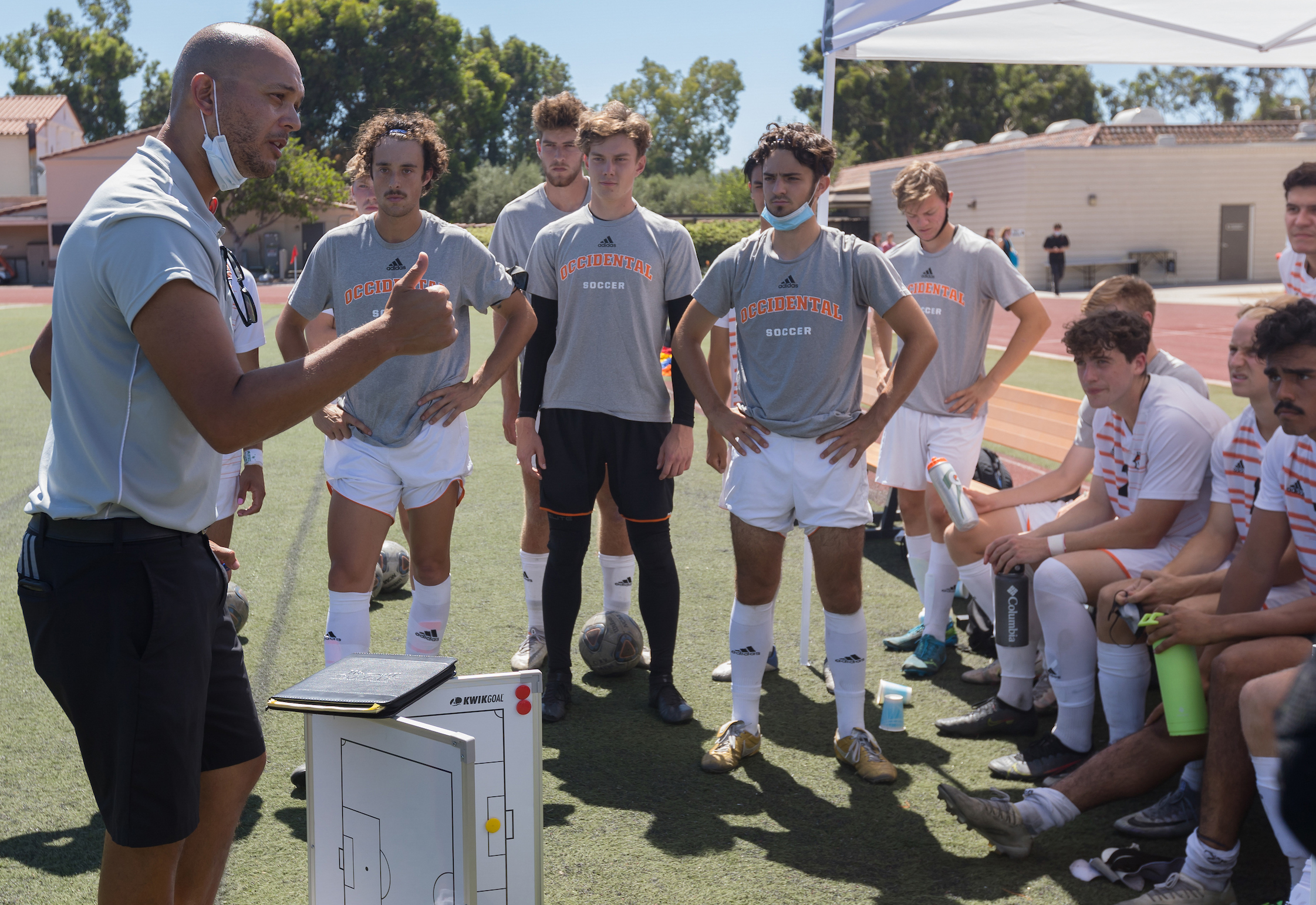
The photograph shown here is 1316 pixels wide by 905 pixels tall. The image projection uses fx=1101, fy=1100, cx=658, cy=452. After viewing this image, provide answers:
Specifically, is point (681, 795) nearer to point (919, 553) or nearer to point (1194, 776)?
point (1194, 776)

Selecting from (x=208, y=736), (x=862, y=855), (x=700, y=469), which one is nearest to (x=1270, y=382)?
(x=862, y=855)

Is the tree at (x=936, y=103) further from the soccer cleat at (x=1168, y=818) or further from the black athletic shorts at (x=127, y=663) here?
the black athletic shorts at (x=127, y=663)

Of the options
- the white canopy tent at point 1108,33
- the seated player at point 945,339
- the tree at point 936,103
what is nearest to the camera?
the seated player at point 945,339

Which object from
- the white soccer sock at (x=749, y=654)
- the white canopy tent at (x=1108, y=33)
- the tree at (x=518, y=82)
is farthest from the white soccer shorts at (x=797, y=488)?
the tree at (x=518, y=82)

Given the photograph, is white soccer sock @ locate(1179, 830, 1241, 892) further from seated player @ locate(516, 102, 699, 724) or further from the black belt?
the black belt

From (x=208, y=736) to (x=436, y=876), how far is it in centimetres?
59

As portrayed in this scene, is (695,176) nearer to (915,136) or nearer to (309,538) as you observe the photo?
(915,136)

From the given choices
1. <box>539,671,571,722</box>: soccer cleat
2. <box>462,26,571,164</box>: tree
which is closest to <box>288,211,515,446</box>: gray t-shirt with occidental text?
<box>539,671,571,722</box>: soccer cleat

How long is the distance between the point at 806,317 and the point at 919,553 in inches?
76.6

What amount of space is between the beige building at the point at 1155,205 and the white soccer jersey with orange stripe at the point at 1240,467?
113 feet

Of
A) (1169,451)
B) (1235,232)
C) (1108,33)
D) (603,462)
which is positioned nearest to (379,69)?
(1235,232)

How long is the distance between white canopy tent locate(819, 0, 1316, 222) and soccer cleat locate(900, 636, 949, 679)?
2998mm

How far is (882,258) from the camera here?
13.2ft

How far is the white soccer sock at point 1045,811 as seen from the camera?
3.40 metres
